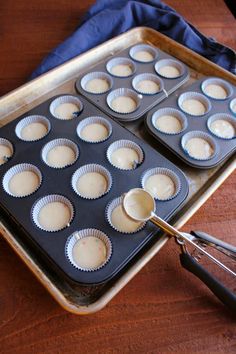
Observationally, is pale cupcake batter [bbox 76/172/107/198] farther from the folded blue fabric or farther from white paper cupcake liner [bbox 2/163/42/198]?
the folded blue fabric

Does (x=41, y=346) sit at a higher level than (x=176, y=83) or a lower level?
lower

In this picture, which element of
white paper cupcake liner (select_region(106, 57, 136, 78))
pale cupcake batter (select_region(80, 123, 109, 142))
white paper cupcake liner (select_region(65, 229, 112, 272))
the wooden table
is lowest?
the wooden table

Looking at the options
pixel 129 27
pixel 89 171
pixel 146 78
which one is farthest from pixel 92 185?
pixel 129 27

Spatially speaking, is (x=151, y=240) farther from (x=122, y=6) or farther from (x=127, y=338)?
(x=122, y=6)

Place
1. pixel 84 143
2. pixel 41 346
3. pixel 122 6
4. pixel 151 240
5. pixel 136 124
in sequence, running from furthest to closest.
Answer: pixel 122 6 → pixel 136 124 → pixel 84 143 → pixel 151 240 → pixel 41 346

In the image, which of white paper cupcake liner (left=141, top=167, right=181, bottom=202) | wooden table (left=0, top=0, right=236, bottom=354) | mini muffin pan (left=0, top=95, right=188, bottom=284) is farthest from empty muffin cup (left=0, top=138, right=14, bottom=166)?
white paper cupcake liner (left=141, top=167, right=181, bottom=202)

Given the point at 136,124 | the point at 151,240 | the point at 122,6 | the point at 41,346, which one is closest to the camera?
the point at 41,346

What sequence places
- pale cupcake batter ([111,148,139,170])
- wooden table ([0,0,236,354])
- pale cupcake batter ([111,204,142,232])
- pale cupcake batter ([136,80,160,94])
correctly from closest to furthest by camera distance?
wooden table ([0,0,236,354]), pale cupcake batter ([111,204,142,232]), pale cupcake batter ([111,148,139,170]), pale cupcake batter ([136,80,160,94])

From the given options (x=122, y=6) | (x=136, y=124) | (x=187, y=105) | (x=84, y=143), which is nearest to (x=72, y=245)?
(x=84, y=143)

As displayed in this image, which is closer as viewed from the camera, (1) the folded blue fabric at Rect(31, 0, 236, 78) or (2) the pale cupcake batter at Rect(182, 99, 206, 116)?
(2) the pale cupcake batter at Rect(182, 99, 206, 116)
